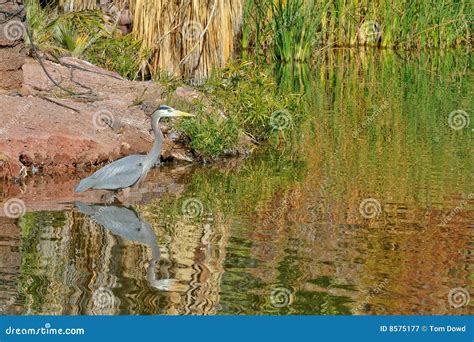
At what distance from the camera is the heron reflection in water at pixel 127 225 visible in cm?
906

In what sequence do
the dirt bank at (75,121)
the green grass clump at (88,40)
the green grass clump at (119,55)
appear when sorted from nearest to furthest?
the dirt bank at (75,121) → the green grass clump at (88,40) → the green grass clump at (119,55)

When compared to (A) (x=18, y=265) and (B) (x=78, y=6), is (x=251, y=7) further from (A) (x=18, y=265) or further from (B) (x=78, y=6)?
(A) (x=18, y=265)

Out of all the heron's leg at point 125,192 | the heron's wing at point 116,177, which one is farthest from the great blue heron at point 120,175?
the heron's leg at point 125,192

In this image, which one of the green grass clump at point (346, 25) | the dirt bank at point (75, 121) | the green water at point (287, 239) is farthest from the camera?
the green grass clump at point (346, 25)

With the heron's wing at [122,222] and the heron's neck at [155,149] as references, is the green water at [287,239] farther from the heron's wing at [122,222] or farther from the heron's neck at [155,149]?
the heron's neck at [155,149]

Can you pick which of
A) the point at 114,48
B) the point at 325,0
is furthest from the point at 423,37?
the point at 114,48

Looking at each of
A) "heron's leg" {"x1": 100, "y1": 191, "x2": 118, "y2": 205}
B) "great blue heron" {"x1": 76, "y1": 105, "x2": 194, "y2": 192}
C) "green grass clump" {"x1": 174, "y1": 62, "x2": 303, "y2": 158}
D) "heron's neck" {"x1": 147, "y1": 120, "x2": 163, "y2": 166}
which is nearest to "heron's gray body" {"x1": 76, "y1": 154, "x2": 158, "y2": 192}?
"great blue heron" {"x1": 76, "y1": 105, "x2": 194, "y2": 192}

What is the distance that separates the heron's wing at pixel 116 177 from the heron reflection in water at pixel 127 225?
20cm

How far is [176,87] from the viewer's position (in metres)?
15.3

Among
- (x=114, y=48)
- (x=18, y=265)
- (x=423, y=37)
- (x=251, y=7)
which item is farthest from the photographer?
→ (x=423, y=37)

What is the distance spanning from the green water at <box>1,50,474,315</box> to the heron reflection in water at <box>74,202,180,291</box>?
5cm

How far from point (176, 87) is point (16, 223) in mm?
5346

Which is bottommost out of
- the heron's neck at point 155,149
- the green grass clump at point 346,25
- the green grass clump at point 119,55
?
the heron's neck at point 155,149

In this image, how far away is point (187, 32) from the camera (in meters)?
17.4
